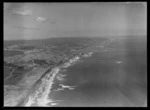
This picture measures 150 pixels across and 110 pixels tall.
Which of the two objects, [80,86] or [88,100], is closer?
[88,100]

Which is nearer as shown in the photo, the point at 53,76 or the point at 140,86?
the point at 140,86

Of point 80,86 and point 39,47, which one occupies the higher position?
point 39,47

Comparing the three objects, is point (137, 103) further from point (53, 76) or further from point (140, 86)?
point (53, 76)

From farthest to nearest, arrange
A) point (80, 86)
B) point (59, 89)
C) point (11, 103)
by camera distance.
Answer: point (80, 86), point (59, 89), point (11, 103)

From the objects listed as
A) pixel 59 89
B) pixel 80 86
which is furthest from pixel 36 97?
pixel 80 86

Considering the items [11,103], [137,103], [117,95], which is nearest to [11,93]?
[11,103]

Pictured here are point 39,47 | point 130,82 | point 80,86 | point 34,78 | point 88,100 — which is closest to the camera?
point 88,100

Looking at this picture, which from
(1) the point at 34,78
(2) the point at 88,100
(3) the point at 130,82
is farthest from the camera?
(1) the point at 34,78

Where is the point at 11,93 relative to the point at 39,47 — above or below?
below

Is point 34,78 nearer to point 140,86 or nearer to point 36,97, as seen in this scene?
point 36,97
